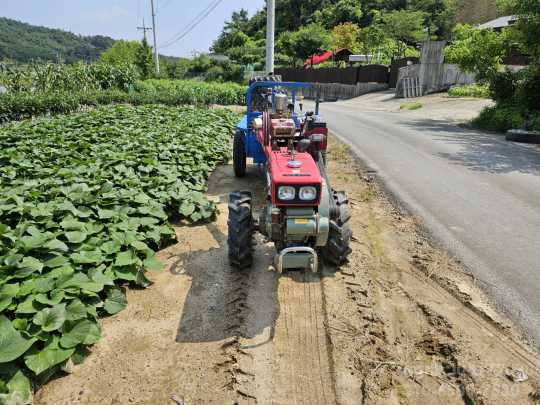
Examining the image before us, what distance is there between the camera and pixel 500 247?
5324 mm

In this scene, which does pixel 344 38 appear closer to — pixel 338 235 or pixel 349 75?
pixel 349 75

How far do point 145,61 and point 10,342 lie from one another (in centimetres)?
4464

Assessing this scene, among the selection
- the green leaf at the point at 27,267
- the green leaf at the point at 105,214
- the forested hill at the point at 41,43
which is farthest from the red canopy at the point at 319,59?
the forested hill at the point at 41,43

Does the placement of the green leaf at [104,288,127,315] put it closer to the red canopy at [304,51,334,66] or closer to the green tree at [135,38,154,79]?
the green tree at [135,38,154,79]

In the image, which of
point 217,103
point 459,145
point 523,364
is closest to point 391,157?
point 459,145

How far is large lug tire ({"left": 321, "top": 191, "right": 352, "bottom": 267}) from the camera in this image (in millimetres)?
4375

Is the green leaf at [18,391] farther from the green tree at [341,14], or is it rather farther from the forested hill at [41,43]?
the forested hill at [41,43]

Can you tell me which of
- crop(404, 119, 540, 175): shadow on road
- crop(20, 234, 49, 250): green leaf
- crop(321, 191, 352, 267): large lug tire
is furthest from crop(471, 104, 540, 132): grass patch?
crop(20, 234, 49, 250): green leaf

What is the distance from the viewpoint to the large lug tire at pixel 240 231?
14.3 feet

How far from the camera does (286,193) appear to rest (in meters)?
3.97

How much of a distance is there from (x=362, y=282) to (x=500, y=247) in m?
2.20

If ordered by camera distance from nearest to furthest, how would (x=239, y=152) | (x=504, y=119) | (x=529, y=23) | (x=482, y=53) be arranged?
(x=239, y=152)
(x=529, y=23)
(x=504, y=119)
(x=482, y=53)

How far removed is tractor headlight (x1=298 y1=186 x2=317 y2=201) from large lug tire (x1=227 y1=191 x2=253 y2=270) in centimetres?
68

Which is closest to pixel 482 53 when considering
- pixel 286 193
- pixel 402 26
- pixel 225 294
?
pixel 286 193
